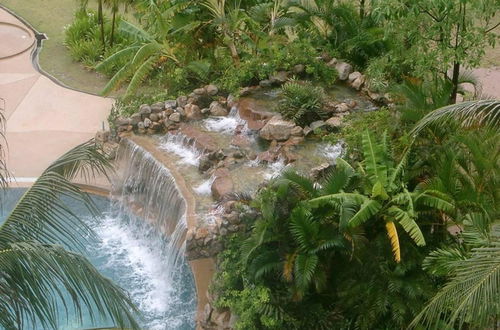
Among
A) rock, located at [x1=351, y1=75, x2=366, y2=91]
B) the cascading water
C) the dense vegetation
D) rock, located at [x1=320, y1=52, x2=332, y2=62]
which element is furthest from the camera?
rock, located at [x1=320, y1=52, x2=332, y2=62]

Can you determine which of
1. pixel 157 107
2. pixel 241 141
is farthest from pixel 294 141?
pixel 157 107

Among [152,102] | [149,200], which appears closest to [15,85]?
[152,102]

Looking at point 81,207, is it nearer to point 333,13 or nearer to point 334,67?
point 334,67

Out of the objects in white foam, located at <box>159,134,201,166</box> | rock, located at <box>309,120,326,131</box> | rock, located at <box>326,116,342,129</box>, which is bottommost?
white foam, located at <box>159,134,201,166</box>

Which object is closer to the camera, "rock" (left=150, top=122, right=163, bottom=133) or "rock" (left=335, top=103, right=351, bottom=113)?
"rock" (left=335, top=103, right=351, bottom=113)

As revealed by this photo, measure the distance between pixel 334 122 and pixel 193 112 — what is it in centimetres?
283

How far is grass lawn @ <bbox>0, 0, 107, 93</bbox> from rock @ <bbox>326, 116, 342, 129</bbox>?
252 inches

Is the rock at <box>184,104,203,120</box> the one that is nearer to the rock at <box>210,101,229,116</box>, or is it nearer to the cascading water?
the rock at <box>210,101,229,116</box>

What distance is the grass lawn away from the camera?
1670 centimetres

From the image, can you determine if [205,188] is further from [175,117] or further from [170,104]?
[170,104]

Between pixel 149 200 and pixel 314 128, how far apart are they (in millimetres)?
3244

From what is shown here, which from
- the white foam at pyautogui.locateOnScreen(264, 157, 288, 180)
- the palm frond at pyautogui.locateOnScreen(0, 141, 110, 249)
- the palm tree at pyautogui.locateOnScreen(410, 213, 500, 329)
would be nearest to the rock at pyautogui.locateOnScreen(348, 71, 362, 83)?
the white foam at pyautogui.locateOnScreen(264, 157, 288, 180)

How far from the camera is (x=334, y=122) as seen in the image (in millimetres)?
12328

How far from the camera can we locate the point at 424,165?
9.81 m
